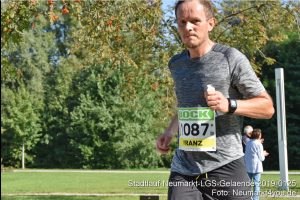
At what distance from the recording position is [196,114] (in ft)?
9.52

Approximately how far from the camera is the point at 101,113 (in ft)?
124

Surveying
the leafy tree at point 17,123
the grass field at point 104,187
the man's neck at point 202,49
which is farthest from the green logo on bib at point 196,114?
the leafy tree at point 17,123

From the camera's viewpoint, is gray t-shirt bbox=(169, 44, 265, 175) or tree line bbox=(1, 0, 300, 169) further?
tree line bbox=(1, 0, 300, 169)

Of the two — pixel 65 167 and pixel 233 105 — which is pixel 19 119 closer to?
pixel 65 167

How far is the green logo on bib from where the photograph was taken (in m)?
2.85

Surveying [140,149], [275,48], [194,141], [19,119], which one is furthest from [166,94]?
[19,119]

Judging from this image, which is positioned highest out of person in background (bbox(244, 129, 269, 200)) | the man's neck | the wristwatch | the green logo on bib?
the man's neck

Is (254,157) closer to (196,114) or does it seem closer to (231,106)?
(196,114)

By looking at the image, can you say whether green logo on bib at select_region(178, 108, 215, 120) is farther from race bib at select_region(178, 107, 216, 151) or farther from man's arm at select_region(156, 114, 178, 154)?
man's arm at select_region(156, 114, 178, 154)

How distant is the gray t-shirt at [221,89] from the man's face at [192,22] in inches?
5.1

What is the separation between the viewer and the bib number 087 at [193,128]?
9.51 feet

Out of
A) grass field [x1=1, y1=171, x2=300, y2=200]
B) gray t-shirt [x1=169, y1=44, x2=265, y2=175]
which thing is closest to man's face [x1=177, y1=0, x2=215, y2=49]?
gray t-shirt [x1=169, y1=44, x2=265, y2=175]

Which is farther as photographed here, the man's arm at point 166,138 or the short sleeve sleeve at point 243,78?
the man's arm at point 166,138

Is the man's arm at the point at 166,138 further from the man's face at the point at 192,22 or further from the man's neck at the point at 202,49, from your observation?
the man's face at the point at 192,22
